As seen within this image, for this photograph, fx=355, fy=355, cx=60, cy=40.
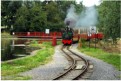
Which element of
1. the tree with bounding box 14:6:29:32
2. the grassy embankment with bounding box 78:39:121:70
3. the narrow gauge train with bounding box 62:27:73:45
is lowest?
the grassy embankment with bounding box 78:39:121:70

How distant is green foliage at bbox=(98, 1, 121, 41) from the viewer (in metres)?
29.9

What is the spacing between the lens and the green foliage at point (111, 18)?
98.0 ft

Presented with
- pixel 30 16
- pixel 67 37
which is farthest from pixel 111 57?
pixel 30 16

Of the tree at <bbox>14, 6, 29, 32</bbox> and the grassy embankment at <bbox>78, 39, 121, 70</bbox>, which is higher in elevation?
the tree at <bbox>14, 6, 29, 32</bbox>

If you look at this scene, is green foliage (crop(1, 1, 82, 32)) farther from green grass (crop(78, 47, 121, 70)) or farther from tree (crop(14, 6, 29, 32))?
green grass (crop(78, 47, 121, 70))

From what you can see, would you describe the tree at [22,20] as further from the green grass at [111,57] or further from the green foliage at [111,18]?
the green foliage at [111,18]

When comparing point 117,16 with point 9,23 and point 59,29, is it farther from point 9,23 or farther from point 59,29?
point 9,23

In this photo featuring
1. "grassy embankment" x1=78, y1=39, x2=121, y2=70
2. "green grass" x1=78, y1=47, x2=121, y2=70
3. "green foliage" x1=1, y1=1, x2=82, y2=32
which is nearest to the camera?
"green grass" x1=78, y1=47, x2=121, y2=70

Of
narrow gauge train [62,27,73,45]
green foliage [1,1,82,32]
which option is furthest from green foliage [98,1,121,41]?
green foliage [1,1,82,32]

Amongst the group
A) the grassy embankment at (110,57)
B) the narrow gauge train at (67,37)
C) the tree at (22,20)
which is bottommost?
the grassy embankment at (110,57)

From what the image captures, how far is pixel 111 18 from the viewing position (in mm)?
30156

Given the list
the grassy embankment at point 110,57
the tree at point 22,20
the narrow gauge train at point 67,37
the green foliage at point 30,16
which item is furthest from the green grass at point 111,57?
the tree at point 22,20

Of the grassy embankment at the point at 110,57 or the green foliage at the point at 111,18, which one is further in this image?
the green foliage at the point at 111,18

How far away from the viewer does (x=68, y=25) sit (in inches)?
2228
